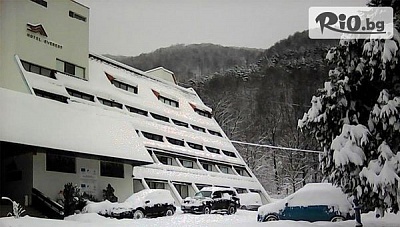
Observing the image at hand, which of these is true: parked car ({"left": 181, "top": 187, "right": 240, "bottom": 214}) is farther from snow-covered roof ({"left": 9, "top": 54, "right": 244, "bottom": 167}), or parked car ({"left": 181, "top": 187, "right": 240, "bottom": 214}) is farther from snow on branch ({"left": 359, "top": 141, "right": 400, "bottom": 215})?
snow on branch ({"left": 359, "top": 141, "right": 400, "bottom": 215})

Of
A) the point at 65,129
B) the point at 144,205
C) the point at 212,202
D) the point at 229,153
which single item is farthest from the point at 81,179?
the point at 229,153

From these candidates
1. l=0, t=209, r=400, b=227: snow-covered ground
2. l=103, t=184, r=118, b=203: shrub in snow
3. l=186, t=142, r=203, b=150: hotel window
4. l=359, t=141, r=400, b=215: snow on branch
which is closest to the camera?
l=359, t=141, r=400, b=215: snow on branch

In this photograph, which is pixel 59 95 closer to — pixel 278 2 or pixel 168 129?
pixel 168 129

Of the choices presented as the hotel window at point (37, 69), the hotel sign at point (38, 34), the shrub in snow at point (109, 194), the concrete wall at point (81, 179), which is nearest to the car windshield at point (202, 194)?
the concrete wall at point (81, 179)

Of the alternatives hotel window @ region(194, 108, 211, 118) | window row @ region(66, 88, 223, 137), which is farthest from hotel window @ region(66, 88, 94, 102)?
hotel window @ region(194, 108, 211, 118)

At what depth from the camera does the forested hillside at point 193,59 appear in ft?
13.8

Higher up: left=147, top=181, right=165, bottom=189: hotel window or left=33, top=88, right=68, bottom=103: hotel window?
left=33, top=88, right=68, bottom=103: hotel window

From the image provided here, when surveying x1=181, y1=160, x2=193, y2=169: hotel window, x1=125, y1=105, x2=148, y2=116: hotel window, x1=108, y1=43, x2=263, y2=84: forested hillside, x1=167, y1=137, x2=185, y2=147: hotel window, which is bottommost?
x1=181, y1=160, x2=193, y2=169: hotel window

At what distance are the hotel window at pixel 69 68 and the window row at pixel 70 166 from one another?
0.60 m

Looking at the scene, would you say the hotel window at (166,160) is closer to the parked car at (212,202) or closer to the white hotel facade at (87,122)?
the white hotel facade at (87,122)

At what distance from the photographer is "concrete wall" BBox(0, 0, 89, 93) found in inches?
159

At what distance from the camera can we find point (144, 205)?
4113mm

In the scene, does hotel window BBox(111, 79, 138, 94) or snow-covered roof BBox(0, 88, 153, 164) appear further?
hotel window BBox(111, 79, 138, 94)

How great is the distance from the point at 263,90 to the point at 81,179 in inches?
58.6
